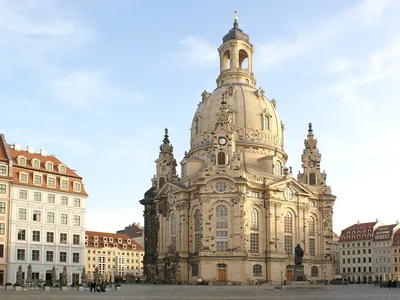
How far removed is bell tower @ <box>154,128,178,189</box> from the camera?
11969 cm

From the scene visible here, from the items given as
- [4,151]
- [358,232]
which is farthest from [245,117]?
[358,232]

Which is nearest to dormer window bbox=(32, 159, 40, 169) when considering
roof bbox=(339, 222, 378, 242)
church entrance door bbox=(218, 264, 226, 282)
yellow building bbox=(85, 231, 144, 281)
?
church entrance door bbox=(218, 264, 226, 282)

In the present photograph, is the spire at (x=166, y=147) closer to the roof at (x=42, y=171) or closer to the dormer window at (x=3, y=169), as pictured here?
the roof at (x=42, y=171)

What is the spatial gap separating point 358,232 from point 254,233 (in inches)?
2569

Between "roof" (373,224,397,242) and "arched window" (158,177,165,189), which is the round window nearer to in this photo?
"arched window" (158,177,165,189)

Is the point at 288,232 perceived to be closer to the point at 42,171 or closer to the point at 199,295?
the point at 42,171

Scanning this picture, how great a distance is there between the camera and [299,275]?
253 feet

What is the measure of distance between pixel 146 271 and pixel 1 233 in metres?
44.3

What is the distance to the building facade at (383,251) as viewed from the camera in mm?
143450

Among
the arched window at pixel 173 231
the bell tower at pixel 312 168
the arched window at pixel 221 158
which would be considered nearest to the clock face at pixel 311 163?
the bell tower at pixel 312 168

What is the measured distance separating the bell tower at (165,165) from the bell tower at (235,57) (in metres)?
17.8

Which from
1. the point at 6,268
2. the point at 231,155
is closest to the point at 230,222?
the point at 231,155

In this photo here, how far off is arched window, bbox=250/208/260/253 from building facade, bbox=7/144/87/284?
29784 millimetres

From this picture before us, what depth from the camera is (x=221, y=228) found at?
9669 cm
